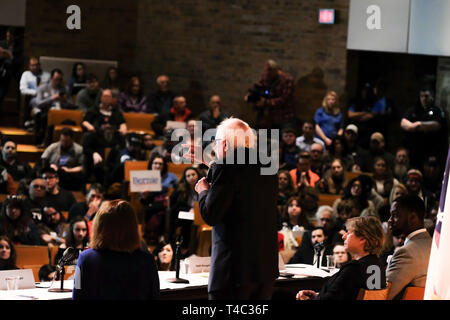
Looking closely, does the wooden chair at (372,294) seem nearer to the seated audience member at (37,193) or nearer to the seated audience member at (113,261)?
the seated audience member at (113,261)

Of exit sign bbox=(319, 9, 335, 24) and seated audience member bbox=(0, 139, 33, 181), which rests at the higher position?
exit sign bbox=(319, 9, 335, 24)

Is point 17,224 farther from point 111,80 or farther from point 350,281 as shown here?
point 111,80

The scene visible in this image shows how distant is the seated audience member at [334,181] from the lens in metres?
9.86

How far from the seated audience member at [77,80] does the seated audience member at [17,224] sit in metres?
4.57

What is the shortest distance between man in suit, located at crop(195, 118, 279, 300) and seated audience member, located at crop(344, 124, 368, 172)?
670 cm

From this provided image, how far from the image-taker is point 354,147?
1088 centimetres

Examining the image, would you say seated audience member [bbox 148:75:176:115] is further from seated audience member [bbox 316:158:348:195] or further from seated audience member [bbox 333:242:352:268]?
seated audience member [bbox 333:242:352:268]

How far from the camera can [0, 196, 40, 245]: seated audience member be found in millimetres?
7723

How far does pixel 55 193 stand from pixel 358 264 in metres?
5.16

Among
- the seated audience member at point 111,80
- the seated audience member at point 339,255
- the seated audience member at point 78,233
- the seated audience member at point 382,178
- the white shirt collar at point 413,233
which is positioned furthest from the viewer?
the seated audience member at point 111,80

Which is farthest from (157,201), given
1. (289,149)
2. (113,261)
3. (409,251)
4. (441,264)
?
(441,264)

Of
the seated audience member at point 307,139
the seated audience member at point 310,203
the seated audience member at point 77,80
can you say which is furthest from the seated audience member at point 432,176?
the seated audience member at point 77,80

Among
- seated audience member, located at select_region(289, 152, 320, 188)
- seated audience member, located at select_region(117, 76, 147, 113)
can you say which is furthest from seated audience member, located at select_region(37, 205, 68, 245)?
seated audience member, located at select_region(117, 76, 147, 113)

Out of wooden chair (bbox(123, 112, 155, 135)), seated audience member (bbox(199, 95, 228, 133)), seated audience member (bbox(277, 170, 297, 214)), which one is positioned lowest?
seated audience member (bbox(277, 170, 297, 214))
